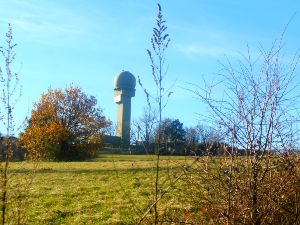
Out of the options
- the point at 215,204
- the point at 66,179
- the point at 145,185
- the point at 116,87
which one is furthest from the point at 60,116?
the point at 116,87

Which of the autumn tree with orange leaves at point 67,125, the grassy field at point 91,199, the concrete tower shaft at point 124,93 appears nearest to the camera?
the grassy field at point 91,199

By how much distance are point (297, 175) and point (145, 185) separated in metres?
9.89

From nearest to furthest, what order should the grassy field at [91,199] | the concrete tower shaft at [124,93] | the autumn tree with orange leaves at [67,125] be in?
1. the grassy field at [91,199]
2. the autumn tree with orange leaves at [67,125]
3. the concrete tower shaft at [124,93]

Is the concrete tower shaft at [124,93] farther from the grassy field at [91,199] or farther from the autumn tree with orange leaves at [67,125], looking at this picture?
the grassy field at [91,199]

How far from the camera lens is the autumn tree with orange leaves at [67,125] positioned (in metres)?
41.1

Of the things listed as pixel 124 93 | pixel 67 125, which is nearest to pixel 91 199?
pixel 67 125

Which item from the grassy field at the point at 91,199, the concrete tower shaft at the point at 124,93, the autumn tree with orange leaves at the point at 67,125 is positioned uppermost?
the concrete tower shaft at the point at 124,93

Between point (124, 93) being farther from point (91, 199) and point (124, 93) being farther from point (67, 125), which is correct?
point (91, 199)

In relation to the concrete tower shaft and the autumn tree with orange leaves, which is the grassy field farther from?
the concrete tower shaft

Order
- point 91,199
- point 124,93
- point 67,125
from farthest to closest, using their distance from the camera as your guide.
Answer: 1. point 124,93
2. point 67,125
3. point 91,199

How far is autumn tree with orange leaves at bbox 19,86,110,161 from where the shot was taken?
41.1 m

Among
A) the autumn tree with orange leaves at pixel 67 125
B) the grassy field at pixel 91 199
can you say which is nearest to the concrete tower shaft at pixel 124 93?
the autumn tree with orange leaves at pixel 67 125

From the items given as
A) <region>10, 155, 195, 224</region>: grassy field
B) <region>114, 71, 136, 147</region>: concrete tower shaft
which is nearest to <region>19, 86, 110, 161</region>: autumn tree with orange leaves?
<region>10, 155, 195, 224</region>: grassy field

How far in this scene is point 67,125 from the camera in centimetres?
4422
